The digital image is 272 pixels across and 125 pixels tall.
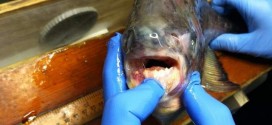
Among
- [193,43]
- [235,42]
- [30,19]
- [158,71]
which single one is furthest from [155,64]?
[30,19]

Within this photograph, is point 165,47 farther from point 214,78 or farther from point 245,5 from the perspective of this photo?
point 245,5

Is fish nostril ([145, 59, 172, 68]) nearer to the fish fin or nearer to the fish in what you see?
the fish

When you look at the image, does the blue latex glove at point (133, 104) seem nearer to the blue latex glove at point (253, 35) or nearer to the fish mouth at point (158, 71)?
the fish mouth at point (158, 71)

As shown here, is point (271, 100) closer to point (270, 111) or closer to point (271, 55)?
point (270, 111)

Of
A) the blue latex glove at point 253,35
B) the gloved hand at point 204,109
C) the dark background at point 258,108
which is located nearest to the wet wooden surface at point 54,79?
the blue latex glove at point 253,35

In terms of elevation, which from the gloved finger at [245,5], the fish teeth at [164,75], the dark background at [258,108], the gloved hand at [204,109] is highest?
the gloved finger at [245,5]

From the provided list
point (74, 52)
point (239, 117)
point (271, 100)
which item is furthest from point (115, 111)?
point (271, 100)

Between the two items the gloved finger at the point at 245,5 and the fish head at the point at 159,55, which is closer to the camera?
the fish head at the point at 159,55
